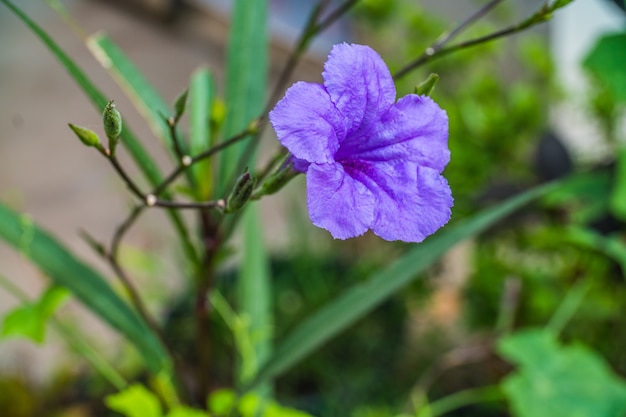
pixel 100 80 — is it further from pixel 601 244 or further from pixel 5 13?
pixel 601 244

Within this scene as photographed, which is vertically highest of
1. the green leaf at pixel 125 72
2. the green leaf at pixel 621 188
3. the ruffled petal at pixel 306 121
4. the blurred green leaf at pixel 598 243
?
the green leaf at pixel 125 72

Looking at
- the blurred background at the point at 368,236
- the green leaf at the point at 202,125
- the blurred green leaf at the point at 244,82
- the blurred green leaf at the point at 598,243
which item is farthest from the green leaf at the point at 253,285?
the blurred green leaf at the point at 598,243

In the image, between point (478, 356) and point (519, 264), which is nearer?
point (478, 356)

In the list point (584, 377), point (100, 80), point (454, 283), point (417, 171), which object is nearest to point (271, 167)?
point (417, 171)

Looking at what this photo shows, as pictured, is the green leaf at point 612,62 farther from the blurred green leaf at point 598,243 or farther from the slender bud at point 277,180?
the slender bud at point 277,180

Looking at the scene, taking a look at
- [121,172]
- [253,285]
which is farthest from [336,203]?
[253,285]

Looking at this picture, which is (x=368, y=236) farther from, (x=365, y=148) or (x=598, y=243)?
(x=365, y=148)
